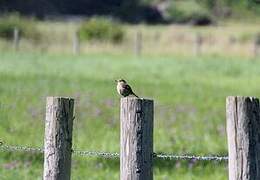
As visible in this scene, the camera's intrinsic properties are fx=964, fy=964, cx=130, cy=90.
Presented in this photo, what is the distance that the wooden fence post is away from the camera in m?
6.16

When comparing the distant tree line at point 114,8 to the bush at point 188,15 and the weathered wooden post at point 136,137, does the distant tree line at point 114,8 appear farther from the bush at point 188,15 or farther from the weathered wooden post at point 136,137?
the weathered wooden post at point 136,137

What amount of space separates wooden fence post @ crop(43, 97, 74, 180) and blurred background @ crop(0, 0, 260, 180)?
4278 millimetres

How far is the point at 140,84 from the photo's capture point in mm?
25812

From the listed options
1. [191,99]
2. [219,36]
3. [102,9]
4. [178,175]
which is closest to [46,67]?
[191,99]

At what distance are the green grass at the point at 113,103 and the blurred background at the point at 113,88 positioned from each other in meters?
0.02

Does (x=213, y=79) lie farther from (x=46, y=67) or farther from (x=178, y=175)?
(x=178, y=175)

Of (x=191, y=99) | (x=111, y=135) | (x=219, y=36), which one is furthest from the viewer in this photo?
(x=219, y=36)

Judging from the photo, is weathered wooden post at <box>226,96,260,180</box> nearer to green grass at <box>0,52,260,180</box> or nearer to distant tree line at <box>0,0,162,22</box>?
green grass at <box>0,52,260,180</box>

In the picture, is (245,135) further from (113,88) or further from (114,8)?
(114,8)

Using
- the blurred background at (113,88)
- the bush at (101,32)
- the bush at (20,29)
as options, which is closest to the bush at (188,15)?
the blurred background at (113,88)

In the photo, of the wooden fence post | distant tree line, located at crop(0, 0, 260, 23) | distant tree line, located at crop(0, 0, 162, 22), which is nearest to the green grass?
the wooden fence post

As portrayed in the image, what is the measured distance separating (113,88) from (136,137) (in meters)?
17.4

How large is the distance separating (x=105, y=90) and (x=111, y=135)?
836 cm

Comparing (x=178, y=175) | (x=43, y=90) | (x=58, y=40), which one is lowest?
(x=178, y=175)
